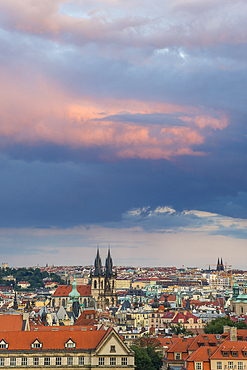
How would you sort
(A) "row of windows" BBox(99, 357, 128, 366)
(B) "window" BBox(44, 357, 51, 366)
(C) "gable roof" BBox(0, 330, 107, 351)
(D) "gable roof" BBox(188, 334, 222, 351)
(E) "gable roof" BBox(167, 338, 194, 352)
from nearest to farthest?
1. (B) "window" BBox(44, 357, 51, 366)
2. (A) "row of windows" BBox(99, 357, 128, 366)
3. (C) "gable roof" BBox(0, 330, 107, 351)
4. (D) "gable roof" BBox(188, 334, 222, 351)
5. (E) "gable roof" BBox(167, 338, 194, 352)

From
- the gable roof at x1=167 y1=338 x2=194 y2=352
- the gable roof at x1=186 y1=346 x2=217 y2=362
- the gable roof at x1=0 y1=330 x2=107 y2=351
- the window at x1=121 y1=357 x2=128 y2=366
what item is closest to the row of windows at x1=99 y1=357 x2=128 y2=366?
the window at x1=121 y1=357 x2=128 y2=366

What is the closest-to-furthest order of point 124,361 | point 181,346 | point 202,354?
1. point 124,361
2. point 202,354
3. point 181,346

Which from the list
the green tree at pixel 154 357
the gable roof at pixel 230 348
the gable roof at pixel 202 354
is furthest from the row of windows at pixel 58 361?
the green tree at pixel 154 357

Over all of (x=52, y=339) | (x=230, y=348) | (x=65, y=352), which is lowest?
(x=230, y=348)

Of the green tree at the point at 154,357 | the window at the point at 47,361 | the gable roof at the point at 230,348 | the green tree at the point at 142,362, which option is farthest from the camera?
the green tree at the point at 154,357

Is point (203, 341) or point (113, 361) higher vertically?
point (203, 341)

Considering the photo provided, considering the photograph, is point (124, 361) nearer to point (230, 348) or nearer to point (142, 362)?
point (230, 348)

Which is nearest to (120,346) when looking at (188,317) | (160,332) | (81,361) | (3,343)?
(81,361)

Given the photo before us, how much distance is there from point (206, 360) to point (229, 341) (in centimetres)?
456

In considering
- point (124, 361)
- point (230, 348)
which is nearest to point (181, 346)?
point (230, 348)

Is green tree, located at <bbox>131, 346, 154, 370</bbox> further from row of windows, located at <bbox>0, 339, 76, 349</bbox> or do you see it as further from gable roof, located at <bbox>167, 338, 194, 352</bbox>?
row of windows, located at <bbox>0, 339, 76, 349</bbox>

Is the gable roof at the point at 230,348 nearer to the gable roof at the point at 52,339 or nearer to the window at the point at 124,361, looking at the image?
the window at the point at 124,361

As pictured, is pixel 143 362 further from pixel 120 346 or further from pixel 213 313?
pixel 213 313

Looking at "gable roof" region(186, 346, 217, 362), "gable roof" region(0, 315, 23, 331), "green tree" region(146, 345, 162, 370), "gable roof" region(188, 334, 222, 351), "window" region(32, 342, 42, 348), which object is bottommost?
"green tree" region(146, 345, 162, 370)
